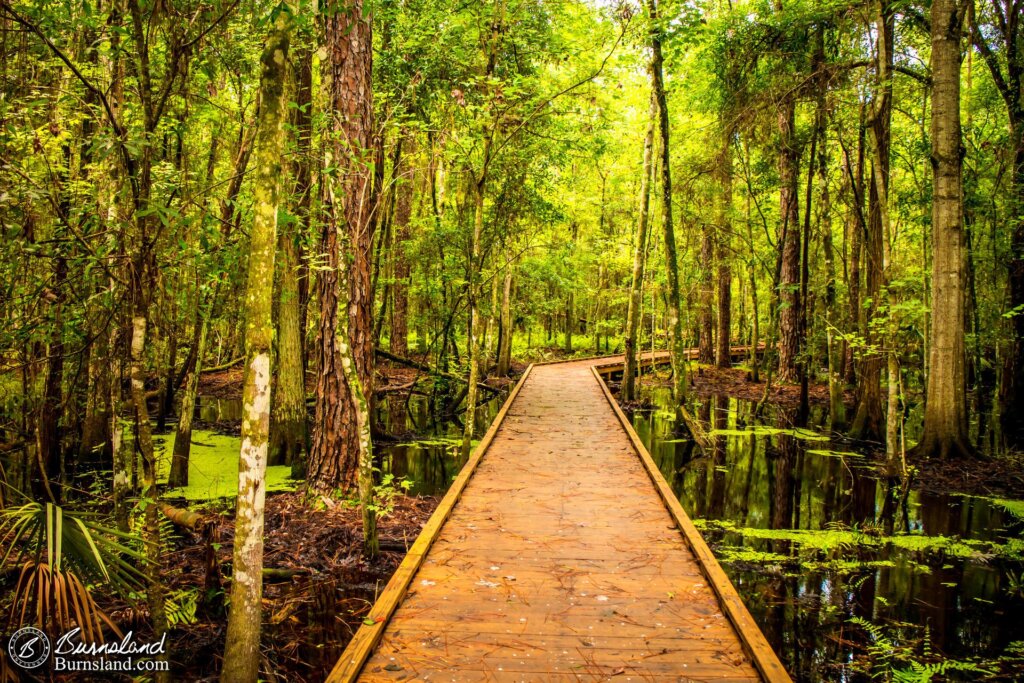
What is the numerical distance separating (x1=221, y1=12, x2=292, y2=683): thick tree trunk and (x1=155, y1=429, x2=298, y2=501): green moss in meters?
3.62

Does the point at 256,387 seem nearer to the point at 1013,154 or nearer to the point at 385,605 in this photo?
the point at 385,605

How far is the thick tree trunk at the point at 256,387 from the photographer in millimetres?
2943

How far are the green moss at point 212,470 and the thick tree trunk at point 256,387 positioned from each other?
11.9 feet

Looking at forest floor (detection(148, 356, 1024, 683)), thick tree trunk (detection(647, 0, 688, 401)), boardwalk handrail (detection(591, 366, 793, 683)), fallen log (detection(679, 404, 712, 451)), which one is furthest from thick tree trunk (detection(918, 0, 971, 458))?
boardwalk handrail (detection(591, 366, 793, 683))

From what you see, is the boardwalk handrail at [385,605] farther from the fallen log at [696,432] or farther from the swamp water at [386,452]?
the fallen log at [696,432]

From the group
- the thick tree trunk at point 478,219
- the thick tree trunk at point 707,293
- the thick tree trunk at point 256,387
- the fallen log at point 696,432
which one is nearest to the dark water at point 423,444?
the thick tree trunk at point 478,219

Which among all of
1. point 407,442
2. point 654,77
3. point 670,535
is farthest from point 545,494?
point 654,77

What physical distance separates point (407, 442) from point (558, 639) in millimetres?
8302

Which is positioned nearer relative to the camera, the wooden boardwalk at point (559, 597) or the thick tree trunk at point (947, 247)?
the wooden boardwalk at point (559, 597)

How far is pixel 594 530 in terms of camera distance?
5035 mm

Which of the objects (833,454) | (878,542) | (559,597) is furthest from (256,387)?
(833,454)

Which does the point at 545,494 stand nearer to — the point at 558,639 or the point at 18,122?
the point at 558,639

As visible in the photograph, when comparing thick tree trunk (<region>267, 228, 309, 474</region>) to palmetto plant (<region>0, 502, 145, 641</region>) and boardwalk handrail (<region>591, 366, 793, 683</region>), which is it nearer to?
boardwalk handrail (<region>591, 366, 793, 683</region>)

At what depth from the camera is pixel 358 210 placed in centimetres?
595
